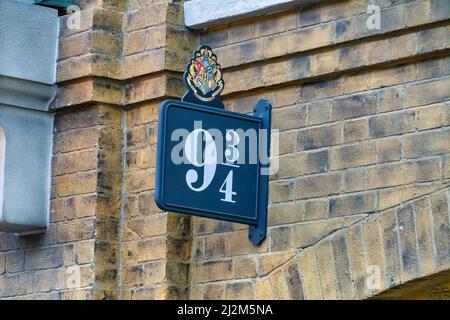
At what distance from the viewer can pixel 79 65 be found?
7.61 m

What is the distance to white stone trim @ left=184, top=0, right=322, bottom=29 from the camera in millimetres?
7199

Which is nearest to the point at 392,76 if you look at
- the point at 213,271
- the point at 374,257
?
the point at 374,257

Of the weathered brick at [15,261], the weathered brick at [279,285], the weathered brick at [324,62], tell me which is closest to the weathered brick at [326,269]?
the weathered brick at [279,285]

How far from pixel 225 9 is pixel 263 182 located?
1009mm

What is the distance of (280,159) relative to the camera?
23.3ft

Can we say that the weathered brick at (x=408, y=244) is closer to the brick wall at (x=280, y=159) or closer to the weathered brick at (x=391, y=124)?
the brick wall at (x=280, y=159)

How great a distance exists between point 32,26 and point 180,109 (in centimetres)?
148

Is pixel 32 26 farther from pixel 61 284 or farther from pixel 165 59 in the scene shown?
pixel 61 284

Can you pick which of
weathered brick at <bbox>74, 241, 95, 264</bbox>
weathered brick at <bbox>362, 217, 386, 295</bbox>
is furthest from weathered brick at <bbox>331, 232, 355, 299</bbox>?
weathered brick at <bbox>74, 241, 95, 264</bbox>

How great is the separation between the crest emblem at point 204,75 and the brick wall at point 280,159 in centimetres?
45

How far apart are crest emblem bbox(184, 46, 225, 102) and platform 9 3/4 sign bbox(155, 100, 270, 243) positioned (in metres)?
0.12

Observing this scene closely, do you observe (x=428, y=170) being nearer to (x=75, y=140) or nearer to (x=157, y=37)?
(x=157, y=37)

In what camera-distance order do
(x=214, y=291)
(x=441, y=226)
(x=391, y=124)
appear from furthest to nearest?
(x=214, y=291)
(x=391, y=124)
(x=441, y=226)

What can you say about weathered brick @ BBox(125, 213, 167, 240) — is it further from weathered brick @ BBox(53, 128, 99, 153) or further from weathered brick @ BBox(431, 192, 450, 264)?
weathered brick @ BBox(431, 192, 450, 264)
